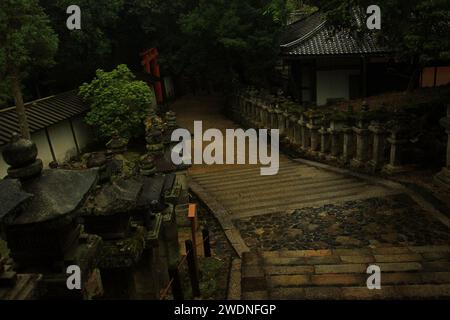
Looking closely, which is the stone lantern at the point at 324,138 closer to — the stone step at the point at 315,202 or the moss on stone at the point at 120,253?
the stone step at the point at 315,202

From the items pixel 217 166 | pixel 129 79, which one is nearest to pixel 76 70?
pixel 129 79

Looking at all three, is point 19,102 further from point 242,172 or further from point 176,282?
point 176,282

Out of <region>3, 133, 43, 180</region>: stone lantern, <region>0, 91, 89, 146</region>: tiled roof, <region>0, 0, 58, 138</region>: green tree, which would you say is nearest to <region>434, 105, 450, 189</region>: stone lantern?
<region>3, 133, 43, 180</region>: stone lantern

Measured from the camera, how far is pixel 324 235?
27.5 ft

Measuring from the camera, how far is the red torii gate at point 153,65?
31170mm

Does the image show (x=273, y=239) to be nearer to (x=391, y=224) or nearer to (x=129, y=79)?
(x=391, y=224)

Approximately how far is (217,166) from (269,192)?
6.39 m

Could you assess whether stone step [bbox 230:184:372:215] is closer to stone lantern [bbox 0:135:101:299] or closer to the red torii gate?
stone lantern [bbox 0:135:101:299]

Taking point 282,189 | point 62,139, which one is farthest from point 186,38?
point 282,189

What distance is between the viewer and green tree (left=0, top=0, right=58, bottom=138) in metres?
15.3

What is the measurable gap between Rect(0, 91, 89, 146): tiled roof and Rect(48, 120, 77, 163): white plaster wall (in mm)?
736

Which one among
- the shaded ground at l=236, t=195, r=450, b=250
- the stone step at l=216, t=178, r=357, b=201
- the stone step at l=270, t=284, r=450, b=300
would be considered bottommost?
the stone step at l=216, t=178, r=357, b=201

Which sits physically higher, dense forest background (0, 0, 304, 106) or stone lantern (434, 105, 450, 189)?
dense forest background (0, 0, 304, 106)

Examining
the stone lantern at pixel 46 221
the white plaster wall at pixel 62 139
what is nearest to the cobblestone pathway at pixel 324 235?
the stone lantern at pixel 46 221
